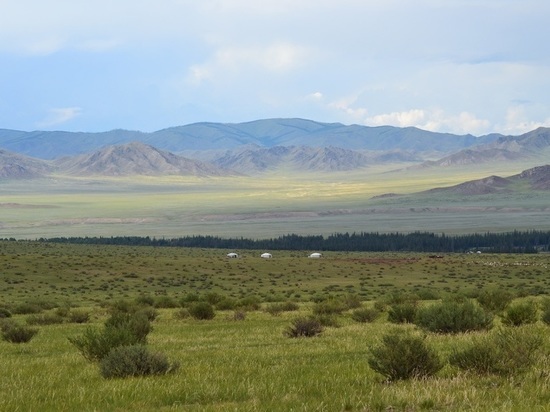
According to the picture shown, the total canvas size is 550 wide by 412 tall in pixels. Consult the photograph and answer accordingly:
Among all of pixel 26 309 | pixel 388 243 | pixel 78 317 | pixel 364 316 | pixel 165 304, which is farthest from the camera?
pixel 388 243

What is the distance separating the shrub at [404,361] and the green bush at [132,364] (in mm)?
3234

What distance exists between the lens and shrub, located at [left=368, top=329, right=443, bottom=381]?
10.6 m

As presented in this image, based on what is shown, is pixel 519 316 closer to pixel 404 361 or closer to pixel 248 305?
pixel 404 361

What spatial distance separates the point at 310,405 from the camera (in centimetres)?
882

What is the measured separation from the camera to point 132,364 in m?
11.5

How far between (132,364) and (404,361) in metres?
3.96

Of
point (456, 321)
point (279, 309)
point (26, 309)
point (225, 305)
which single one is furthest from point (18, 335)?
point (26, 309)

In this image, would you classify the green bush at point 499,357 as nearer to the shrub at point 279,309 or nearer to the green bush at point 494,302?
the green bush at point 494,302

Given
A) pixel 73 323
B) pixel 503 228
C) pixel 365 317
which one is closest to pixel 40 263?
pixel 73 323

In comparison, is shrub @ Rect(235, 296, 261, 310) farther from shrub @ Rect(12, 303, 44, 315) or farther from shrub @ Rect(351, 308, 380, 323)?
shrub @ Rect(351, 308, 380, 323)

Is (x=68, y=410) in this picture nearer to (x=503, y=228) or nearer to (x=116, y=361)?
(x=116, y=361)

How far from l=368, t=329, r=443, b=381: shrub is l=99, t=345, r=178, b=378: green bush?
3.23 m

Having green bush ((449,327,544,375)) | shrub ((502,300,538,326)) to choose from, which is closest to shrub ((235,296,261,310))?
shrub ((502,300,538,326))

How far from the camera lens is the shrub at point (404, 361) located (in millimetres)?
10555
